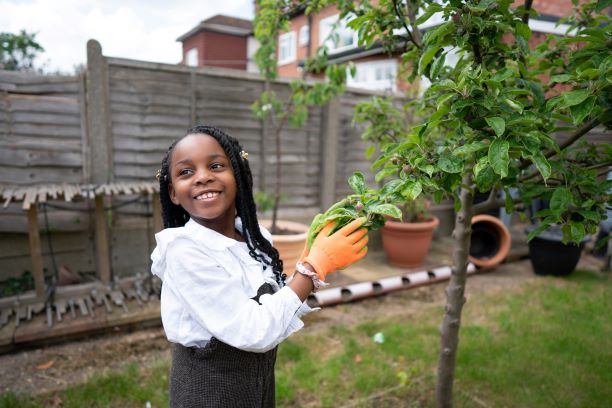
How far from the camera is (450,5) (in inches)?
57.5

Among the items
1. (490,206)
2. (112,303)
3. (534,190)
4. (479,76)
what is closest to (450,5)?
(479,76)

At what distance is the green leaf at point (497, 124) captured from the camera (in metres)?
1.22

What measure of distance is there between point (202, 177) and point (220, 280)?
0.35 metres

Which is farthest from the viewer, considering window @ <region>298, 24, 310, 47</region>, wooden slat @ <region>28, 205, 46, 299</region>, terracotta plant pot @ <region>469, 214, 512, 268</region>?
window @ <region>298, 24, 310, 47</region>

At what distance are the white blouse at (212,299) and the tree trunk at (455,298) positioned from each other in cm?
121

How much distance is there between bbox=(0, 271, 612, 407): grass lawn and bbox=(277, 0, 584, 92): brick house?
7.03 ft

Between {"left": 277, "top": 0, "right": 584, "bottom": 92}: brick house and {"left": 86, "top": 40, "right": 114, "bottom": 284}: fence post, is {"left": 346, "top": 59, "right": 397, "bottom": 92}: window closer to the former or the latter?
{"left": 277, "top": 0, "right": 584, "bottom": 92}: brick house

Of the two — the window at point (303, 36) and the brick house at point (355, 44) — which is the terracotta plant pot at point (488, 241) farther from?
the window at point (303, 36)

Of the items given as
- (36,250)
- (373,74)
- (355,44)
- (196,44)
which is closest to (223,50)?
(196,44)

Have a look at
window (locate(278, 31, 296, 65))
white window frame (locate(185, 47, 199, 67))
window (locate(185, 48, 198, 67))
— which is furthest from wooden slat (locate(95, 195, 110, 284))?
window (locate(185, 48, 198, 67))

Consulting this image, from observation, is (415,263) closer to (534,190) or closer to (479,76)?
(534,190)

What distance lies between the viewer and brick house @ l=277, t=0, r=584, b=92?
5902mm

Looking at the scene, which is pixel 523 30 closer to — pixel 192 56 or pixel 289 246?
pixel 289 246

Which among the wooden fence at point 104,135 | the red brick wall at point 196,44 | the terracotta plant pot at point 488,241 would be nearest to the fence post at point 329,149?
the wooden fence at point 104,135
